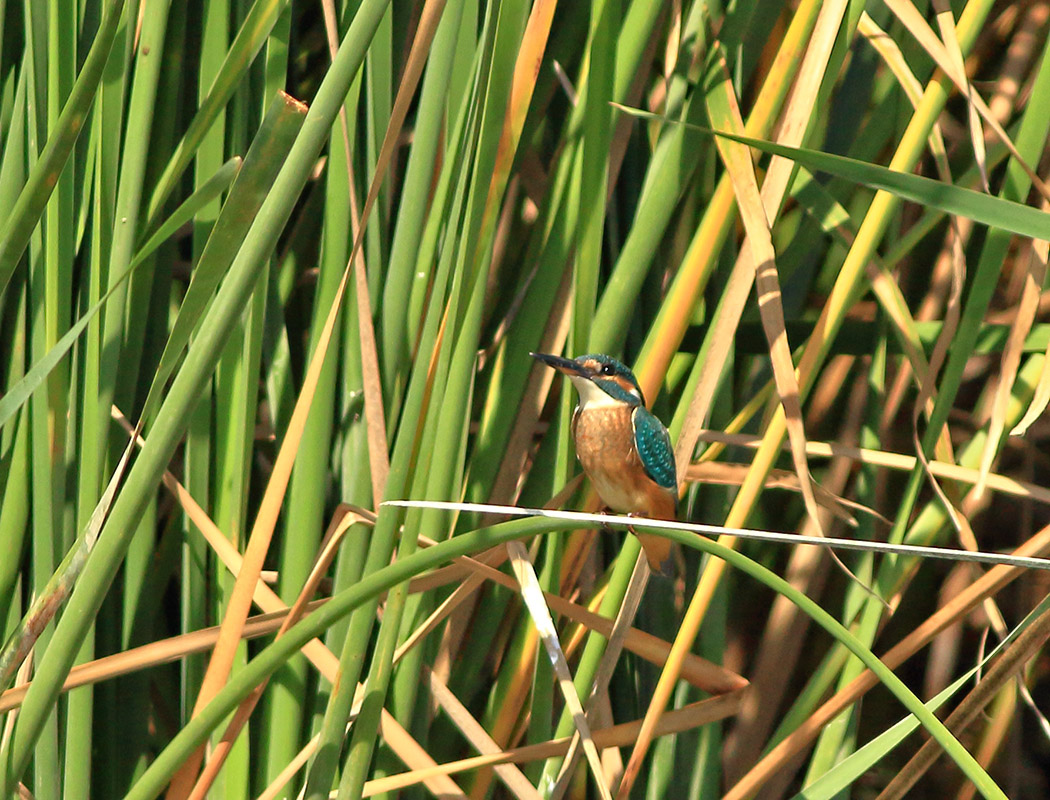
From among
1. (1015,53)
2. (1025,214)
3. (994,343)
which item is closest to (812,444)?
(994,343)

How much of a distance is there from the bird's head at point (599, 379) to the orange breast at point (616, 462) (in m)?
0.01

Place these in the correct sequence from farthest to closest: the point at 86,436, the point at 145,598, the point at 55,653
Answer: the point at 145,598 → the point at 86,436 → the point at 55,653

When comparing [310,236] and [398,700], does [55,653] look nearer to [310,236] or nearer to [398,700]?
[398,700]

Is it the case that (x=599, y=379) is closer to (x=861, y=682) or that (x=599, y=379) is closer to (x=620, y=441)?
(x=620, y=441)

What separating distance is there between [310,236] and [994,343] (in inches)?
31.6

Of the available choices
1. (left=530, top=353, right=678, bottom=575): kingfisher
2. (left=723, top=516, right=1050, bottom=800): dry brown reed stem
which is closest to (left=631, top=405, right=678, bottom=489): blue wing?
(left=530, top=353, right=678, bottom=575): kingfisher

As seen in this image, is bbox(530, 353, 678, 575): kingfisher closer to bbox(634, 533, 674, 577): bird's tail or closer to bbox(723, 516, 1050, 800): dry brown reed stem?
bbox(634, 533, 674, 577): bird's tail

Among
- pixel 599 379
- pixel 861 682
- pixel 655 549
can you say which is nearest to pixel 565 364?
pixel 599 379

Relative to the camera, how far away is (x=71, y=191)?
985 mm

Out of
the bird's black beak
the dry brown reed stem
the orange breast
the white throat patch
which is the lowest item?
the dry brown reed stem

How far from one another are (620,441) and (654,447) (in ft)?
0.15

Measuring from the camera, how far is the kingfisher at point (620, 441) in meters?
1.00

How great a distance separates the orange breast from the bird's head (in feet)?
0.04

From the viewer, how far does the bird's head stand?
98 centimetres
